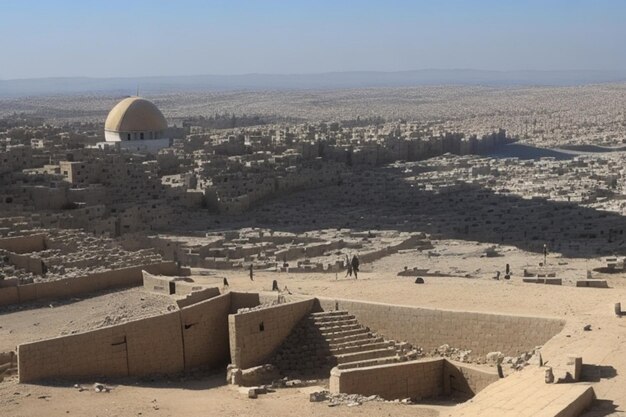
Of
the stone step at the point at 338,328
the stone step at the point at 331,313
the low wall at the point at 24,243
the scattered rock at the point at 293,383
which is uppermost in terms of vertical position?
the low wall at the point at 24,243

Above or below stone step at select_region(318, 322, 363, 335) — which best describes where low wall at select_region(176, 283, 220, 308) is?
above

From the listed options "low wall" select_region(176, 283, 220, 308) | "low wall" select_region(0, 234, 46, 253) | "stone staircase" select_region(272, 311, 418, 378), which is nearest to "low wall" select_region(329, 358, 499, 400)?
"stone staircase" select_region(272, 311, 418, 378)

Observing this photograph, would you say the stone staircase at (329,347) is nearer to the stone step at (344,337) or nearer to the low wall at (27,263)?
the stone step at (344,337)

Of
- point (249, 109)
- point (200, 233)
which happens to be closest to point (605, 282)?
point (200, 233)

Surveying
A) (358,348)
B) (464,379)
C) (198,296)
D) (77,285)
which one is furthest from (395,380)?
(77,285)

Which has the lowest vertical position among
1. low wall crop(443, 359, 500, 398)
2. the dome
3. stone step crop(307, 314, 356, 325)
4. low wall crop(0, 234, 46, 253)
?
low wall crop(443, 359, 500, 398)

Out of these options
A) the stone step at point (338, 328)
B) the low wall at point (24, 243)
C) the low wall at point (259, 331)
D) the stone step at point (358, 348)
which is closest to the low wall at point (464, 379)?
the stone step at point (358, 348)

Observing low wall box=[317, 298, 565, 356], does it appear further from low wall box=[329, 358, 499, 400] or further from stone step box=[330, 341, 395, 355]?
low wall box=[329, 358, 499, 400]

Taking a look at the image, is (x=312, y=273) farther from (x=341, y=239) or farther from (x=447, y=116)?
(x=447, y=116)

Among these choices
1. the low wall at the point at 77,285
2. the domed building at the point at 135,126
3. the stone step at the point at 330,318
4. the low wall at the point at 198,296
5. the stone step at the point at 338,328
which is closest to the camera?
the stone step at the point at 338,328
